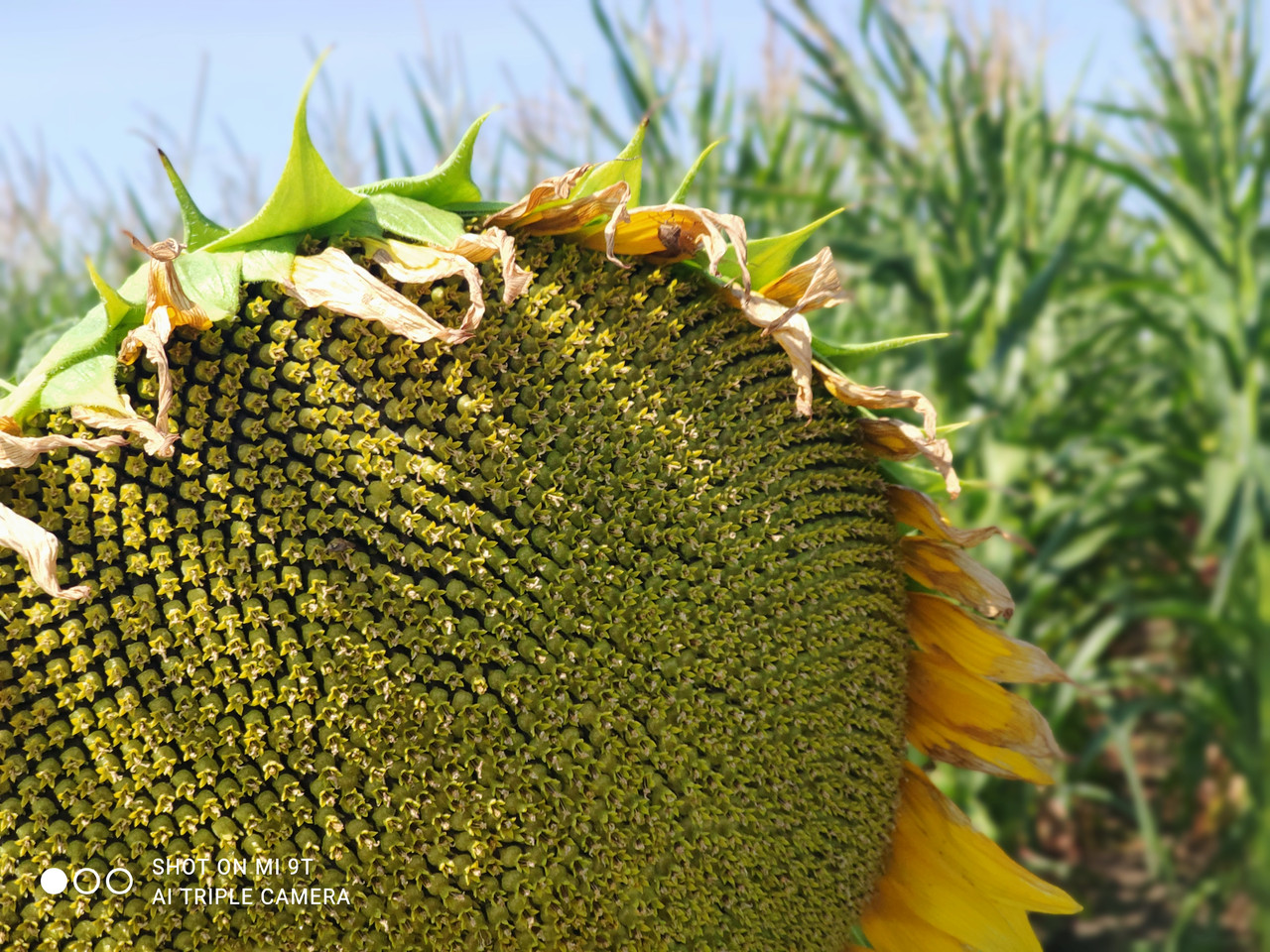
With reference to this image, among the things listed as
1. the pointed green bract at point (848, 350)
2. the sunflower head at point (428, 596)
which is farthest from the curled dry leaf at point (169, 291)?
the pointed green bract at point (848, 350)

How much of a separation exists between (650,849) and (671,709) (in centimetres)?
12

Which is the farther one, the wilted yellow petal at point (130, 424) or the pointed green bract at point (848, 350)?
the pointed green bract at point (848, 350)

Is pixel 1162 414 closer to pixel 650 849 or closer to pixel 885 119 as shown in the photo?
pixel 885 119

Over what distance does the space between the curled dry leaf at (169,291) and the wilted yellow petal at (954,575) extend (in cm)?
76

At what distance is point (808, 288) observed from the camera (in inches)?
44.1

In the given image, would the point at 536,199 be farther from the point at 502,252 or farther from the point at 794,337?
the point at 794,337

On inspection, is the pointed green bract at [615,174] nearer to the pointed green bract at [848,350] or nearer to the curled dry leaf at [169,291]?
the pointed green bract at [848,350]

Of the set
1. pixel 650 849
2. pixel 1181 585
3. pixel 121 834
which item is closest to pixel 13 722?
pixel 121 834

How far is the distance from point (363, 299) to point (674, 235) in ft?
0.99

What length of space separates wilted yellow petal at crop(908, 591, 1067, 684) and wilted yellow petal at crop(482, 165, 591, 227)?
0.62 meters

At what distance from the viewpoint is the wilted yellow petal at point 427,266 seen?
3.02 ft

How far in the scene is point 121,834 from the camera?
85cm

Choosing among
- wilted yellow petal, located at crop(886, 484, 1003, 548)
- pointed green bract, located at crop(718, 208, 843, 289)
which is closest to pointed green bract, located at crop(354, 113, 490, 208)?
pointed green bract, located at crop(718, 208, 843, 289)

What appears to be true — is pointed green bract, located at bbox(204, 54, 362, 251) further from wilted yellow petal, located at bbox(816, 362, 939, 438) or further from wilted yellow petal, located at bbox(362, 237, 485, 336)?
wilted yellow petal, located at bbox(816, 362, 939, 438)
